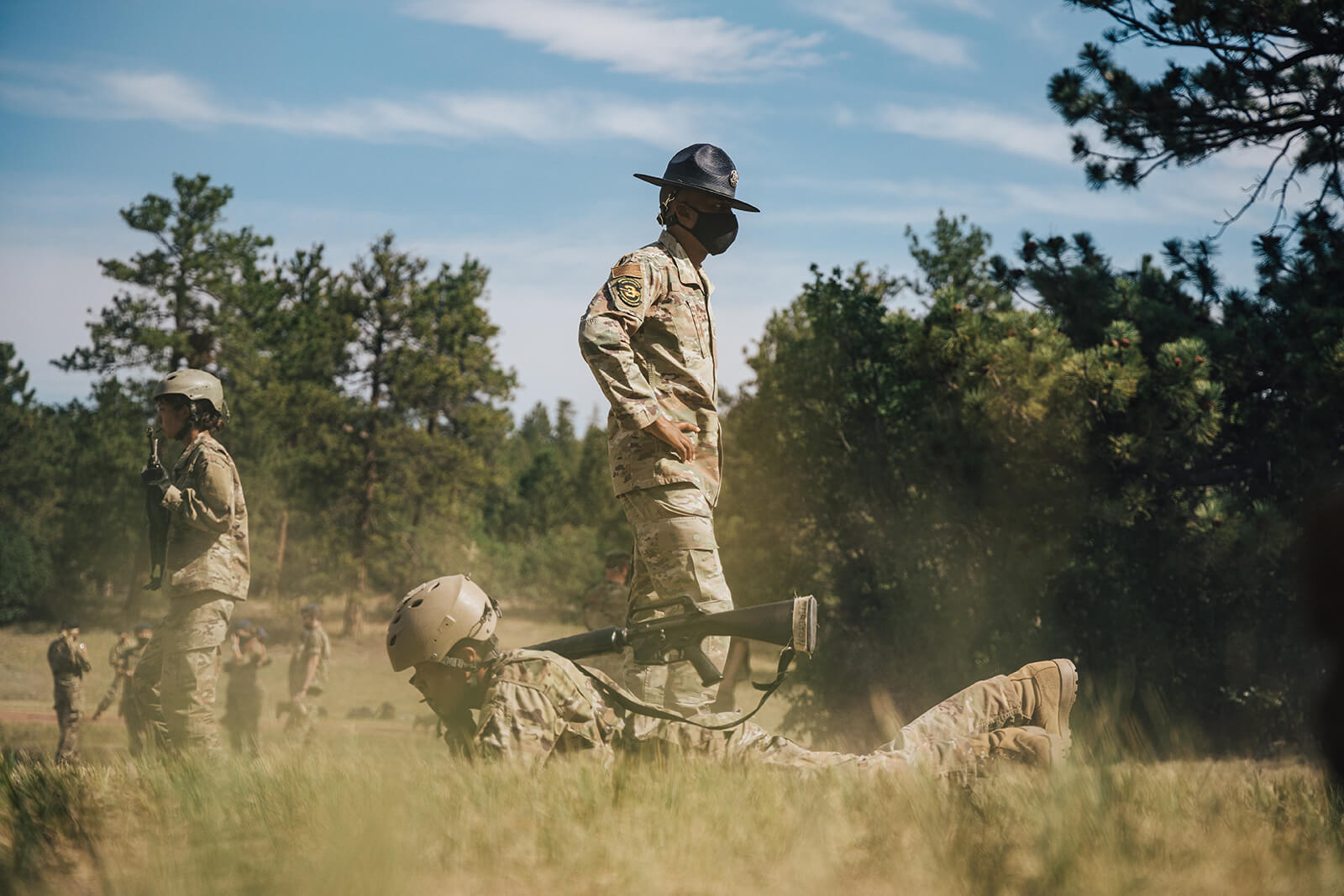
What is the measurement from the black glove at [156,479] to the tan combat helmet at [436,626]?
2.54 metres

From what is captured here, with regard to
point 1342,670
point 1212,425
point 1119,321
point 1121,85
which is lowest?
point 1342,670

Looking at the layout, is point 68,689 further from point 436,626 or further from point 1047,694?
point 1047,694

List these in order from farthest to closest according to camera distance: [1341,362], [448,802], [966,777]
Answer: [1341,362], [966,777], [448,802]

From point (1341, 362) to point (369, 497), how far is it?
1178 inches

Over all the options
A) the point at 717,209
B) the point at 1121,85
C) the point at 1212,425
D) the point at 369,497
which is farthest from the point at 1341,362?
the point at 369,497

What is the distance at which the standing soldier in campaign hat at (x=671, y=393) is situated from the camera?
458 centimetres

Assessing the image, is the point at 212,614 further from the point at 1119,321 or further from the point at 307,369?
the point at 307,369

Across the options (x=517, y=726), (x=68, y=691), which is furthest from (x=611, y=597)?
(x=68, y=691)

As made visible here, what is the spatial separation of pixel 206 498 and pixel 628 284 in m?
2.93

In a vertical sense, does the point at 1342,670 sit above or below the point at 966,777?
above

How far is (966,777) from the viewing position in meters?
3.52

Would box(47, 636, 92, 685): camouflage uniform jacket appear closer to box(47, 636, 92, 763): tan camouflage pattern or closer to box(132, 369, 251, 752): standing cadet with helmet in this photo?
box(47, 636, 92, 763): tan camouflage pattern

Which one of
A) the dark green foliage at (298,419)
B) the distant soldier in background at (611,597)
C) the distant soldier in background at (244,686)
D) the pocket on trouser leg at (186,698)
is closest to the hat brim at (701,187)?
the pocket on trouser leg at (186,698)

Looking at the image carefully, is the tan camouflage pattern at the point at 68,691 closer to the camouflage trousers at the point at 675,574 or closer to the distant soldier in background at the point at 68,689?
the distant soldier in background at the point at 68,689
